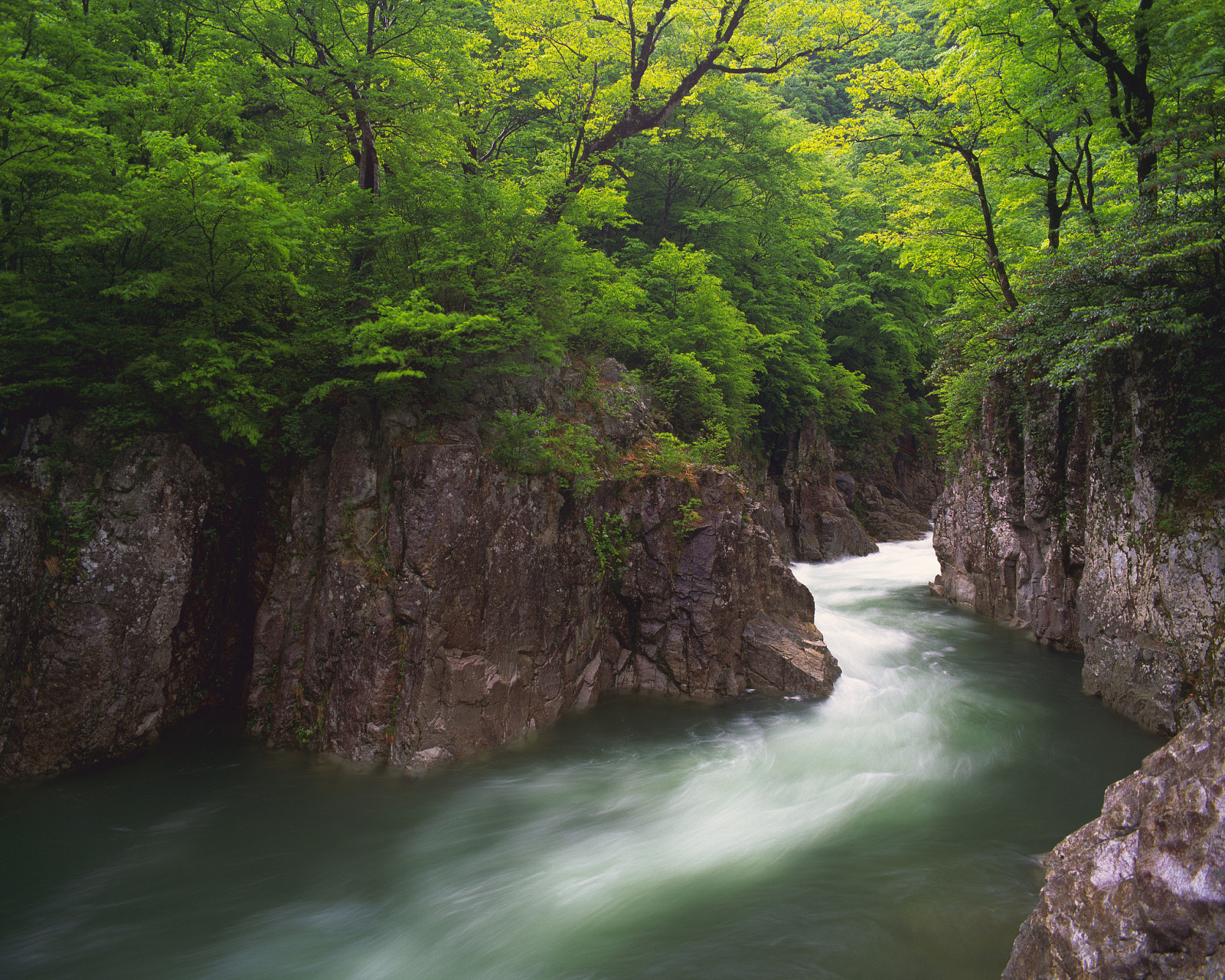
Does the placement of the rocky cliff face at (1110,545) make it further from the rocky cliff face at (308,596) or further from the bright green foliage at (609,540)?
the bright green foliage at (609,540)

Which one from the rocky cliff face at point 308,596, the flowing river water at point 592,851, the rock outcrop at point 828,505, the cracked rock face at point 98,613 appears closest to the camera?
the flowing river water at point 592,851

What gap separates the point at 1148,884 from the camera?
3100 millimetres

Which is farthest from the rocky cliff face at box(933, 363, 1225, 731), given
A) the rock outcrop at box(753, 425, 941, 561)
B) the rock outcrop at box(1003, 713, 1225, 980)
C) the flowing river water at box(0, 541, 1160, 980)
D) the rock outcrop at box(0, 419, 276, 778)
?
the rock outcrop at box(0, 419, 276, 778)

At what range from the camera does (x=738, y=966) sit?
5.14 metres

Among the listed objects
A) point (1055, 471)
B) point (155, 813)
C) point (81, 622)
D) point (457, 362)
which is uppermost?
point (457, 362)

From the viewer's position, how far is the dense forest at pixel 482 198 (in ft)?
24.4

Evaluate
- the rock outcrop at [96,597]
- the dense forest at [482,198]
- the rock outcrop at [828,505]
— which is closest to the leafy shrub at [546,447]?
the dense forest at [482,198]

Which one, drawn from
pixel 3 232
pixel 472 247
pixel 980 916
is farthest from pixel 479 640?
pixel 3 232

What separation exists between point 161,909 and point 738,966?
16.6 ft

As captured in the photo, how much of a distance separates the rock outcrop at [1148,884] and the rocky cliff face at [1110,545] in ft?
18.8

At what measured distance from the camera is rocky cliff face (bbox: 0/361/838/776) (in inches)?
292

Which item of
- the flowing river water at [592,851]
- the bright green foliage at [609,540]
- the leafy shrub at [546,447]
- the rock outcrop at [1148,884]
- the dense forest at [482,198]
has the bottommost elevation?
the flowing river water at [592,851]

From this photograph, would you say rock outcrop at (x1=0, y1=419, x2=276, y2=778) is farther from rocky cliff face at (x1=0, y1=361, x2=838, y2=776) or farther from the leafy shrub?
the leafy shrub

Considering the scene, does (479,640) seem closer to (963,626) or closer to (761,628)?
(761,628)
